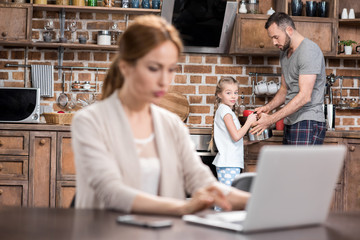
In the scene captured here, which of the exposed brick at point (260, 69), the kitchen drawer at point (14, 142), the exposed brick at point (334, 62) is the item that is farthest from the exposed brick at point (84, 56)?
the exposed brick at point (334, 62)

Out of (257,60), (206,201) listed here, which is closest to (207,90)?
(257,60)

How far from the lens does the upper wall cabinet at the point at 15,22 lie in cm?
427

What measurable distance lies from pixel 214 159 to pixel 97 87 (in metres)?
1.22

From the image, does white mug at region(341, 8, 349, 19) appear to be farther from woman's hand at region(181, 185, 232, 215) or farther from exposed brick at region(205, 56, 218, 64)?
woman's hand at region(181, 185, 232, 215)

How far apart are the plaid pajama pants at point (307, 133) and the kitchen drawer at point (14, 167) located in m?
1.89

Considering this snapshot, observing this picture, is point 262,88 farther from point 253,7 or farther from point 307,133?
point 307,133

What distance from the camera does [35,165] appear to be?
4.07 metres

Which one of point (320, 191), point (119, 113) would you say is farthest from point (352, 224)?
point (119, 113)

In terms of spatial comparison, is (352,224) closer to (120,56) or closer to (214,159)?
(120,56)

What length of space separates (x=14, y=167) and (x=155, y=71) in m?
2.69

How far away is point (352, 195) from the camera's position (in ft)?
13.6

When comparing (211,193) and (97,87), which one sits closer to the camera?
(211,193)

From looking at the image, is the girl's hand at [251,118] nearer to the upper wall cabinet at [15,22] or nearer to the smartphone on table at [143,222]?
the upper wall cabinet at [15,22]

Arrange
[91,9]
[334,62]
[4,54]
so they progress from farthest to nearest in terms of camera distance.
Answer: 1. [334,62]
2. [4,54]
3. [91,9]
